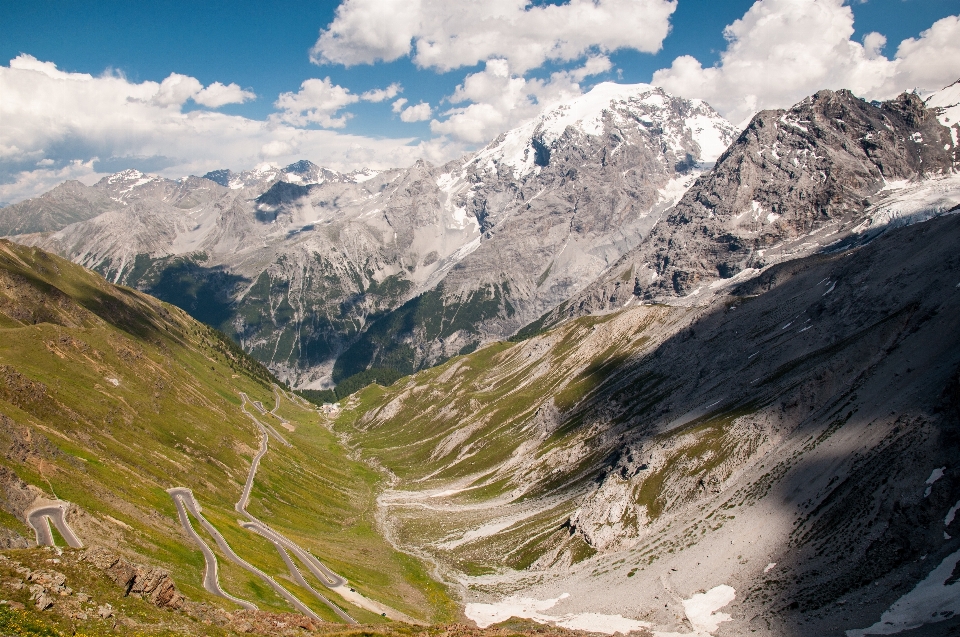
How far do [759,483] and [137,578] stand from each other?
288ft

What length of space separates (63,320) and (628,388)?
18041 centimetres

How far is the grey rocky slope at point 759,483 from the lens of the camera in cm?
6681

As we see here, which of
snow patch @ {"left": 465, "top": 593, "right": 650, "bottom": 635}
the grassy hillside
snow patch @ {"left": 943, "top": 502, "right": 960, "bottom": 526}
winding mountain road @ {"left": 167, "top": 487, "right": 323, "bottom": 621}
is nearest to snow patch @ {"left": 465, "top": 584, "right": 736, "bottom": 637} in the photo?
snow patch @ {"left": 465, "top": 593, "right": 650, "bottom": 635}

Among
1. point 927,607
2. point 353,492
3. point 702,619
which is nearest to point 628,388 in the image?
point 353,492

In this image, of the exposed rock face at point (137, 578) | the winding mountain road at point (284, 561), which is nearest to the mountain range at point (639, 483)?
the winding mountain road at point (284, 561)

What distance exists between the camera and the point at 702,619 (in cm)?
7244

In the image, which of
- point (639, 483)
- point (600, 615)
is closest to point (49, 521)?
point (600, 615)

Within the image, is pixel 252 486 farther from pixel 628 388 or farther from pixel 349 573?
pixel 628 388

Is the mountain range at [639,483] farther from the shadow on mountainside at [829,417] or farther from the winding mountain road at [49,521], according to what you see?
the winding mountain road at [49,521]

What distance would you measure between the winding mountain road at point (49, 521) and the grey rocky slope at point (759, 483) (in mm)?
57563

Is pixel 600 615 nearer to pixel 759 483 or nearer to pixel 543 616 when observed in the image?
pixel 543 616

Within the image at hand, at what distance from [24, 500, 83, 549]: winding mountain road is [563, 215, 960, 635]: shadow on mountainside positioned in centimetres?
7398

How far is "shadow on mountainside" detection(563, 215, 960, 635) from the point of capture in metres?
66.1

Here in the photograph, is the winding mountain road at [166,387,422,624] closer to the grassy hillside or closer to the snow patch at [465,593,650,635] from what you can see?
the grassy hillside
